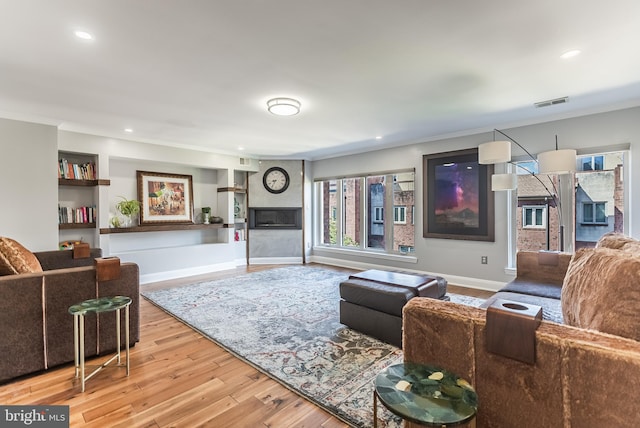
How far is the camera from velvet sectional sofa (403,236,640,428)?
36.8 inches

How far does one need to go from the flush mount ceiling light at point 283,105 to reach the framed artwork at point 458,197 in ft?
9.23

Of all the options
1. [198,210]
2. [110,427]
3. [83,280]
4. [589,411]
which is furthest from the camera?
[198,210]

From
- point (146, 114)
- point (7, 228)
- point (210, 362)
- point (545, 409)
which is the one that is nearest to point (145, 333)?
point (210, 362)

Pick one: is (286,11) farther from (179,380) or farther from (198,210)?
(198,210)

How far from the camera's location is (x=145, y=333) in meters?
2.98

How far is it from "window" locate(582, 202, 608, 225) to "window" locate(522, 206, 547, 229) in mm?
437

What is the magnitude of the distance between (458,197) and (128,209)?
547cm

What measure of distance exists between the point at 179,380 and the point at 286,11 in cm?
264

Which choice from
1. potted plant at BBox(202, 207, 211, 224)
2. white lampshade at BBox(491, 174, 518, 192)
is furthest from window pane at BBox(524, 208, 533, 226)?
potted plant at BBox(202, 207, 211, 224)

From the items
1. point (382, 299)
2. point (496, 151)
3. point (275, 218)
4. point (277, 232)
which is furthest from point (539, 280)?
point (275, 218)

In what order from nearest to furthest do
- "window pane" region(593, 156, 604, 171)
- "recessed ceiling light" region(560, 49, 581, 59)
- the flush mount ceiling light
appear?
"recessed ceiling light" region(560, 49, 581, 59) → the flush mount ceiling light → "window pane" region(593, 156, 604, 171)

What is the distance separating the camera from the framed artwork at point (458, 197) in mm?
4520

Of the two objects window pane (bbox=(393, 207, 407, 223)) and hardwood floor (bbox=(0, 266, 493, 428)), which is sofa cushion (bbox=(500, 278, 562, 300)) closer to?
hardwood floor (bbox=(0, 266, 493, 428))

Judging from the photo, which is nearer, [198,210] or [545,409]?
[545,409]
